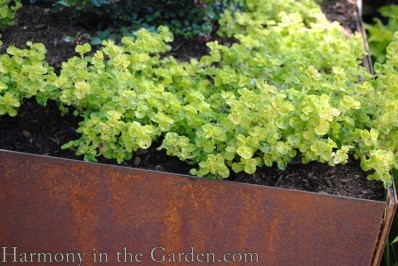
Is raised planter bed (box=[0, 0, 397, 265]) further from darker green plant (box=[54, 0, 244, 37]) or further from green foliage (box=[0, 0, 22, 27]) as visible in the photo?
darker green plant (box=[54, 0, 244, 37])

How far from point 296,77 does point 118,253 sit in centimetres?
99

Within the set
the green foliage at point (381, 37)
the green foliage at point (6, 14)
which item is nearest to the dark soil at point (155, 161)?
the green foliage at point (6, 14)

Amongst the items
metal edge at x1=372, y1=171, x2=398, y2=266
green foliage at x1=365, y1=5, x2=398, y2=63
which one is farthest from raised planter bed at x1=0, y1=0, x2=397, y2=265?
green foliage at x1=365, y1=5, x2=398, y2=63

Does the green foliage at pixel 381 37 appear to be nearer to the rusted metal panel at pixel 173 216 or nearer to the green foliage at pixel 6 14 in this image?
the rusted metal panel at pixel 173 216

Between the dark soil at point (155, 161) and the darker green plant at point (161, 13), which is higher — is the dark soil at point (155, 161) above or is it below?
below

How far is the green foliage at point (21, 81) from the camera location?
2.30 metres

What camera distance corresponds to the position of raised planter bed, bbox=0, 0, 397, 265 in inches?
83.3

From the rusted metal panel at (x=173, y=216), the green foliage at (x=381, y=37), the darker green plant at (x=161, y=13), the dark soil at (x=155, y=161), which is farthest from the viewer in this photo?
the green foliage at (x=381, y=37)

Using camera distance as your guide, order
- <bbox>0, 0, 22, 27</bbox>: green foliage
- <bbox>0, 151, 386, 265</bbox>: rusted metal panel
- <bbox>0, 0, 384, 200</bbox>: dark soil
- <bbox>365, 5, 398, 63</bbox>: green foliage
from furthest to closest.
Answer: <bbox>365, 5, 398, 63</bbox>: green foliage → <bbox>0, 0, 22, 27</bbox>: green foliage → <bbox>0, 0, 384, 200</bbox>: dark soil → <bbox>0, 151, 386, 265</bbox>: rusted metal panel

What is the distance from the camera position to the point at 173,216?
7.16 feet

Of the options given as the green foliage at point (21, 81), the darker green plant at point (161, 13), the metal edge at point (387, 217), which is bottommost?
the metal edge at point (387, 217)

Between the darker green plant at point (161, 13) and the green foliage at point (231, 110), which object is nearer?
the green foliage at point (231, 110)

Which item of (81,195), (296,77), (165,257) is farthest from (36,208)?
(296,77)

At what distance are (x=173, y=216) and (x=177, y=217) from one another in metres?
0.01
